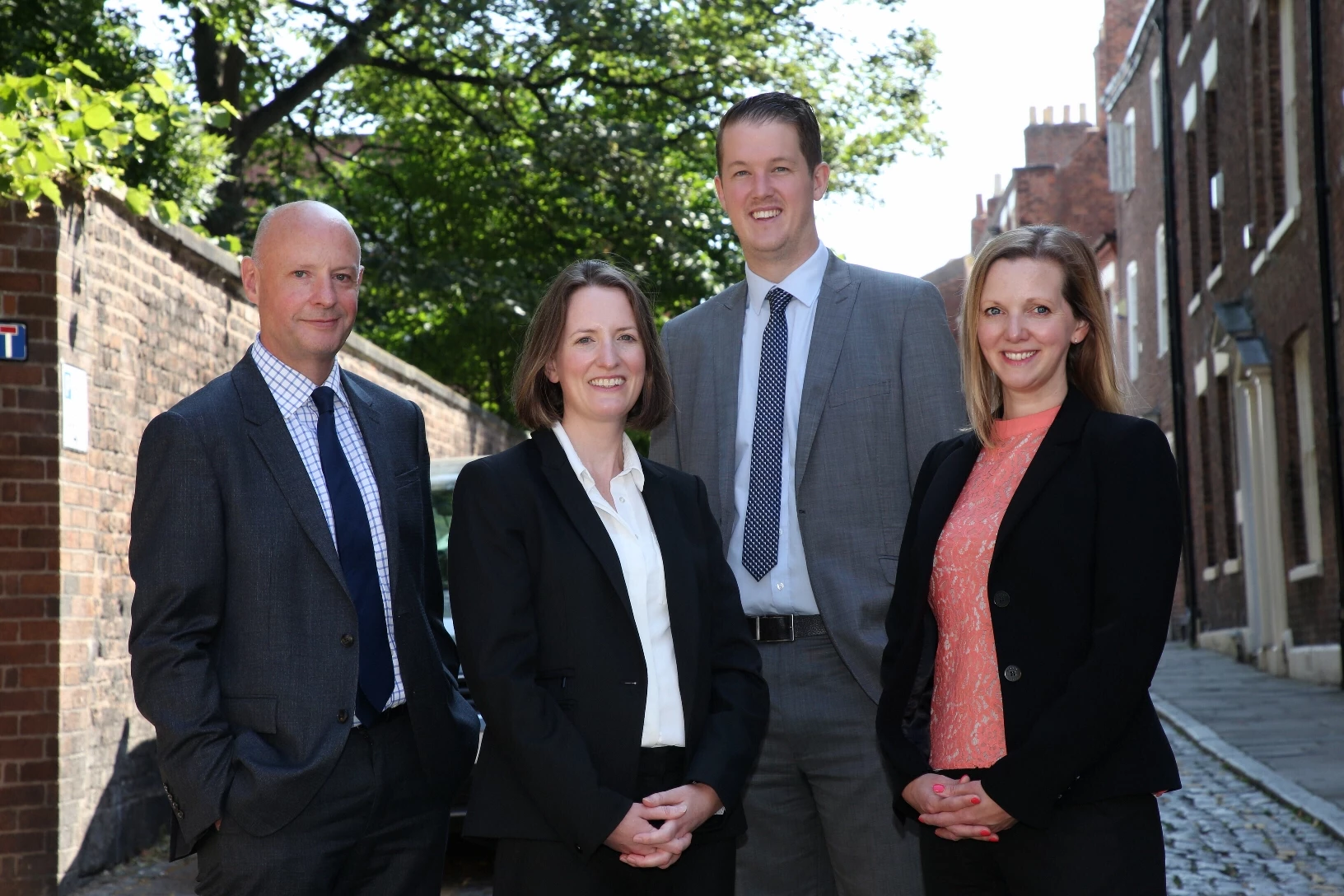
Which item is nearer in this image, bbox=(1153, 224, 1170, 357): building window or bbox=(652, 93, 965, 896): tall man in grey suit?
bbox=(652, 93, 965, 896): tall man in grey suit

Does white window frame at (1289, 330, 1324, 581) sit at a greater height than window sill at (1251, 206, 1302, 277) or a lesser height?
lesser

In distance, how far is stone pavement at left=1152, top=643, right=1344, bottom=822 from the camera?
962cm

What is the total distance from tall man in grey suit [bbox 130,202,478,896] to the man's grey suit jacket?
860 millimetres

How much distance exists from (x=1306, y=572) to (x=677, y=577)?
1453 cm

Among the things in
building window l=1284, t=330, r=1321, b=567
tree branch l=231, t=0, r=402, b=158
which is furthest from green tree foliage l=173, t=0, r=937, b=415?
building window l=1284, t=330, r=1321, b=567

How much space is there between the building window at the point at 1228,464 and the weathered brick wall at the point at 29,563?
1848 cm

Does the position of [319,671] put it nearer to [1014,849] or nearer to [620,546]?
[620,546]

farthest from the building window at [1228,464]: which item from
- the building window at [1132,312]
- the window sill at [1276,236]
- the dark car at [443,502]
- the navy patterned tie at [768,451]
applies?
the navy patterned tie at [768,451]

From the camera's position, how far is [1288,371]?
16.9 m

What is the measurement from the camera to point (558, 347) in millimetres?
3408

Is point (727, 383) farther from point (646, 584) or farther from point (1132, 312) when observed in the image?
point (1132, 312)

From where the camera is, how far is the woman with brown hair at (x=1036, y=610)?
2939 millimetres

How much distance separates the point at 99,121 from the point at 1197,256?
19.6m

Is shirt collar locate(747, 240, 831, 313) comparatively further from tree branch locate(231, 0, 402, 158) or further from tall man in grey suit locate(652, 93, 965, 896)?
tree branch locate(231, 0, 402, 158)
